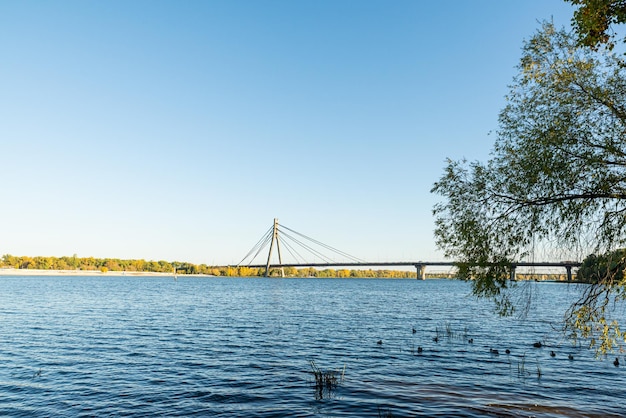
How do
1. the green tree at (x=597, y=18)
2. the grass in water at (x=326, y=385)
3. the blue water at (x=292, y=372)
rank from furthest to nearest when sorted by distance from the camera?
the grass in water at (x=326, y=385) → the blue water at (x=292, y=372) → the green tree at (x=597, y=18)

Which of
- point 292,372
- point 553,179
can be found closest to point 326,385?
point 292,372

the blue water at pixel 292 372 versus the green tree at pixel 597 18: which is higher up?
the green tree at pixel 597 18

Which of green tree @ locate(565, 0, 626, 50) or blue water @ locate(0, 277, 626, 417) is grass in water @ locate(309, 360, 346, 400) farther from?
green tree @ locate(565, 0, 626, 50)

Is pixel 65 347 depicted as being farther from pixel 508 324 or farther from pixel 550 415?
pixel 508 324

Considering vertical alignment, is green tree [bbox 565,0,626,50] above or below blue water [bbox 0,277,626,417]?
above

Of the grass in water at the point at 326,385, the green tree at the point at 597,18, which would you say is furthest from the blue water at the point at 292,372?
the green tree at the point at 597,18

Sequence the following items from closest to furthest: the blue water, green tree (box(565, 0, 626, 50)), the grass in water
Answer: green tree (box(565, 0, 626, 50))
the blue water
the grass in water

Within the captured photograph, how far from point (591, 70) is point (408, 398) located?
13.4 m

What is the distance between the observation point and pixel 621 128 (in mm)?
12828

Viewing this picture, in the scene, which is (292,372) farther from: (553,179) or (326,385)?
(553,179)

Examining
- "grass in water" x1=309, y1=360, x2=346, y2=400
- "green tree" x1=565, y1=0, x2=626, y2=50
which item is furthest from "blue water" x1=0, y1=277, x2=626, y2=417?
"green tree" x1=565, y1=0, x2=626, y2=50

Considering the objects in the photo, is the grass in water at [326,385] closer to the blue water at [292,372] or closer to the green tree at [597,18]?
the blue water at [292,372]

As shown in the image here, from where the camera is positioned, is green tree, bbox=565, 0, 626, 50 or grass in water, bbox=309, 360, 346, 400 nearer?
green tree, bbox=565, 0, 626, 50

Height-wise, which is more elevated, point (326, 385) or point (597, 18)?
Answer: point (597, 18)
